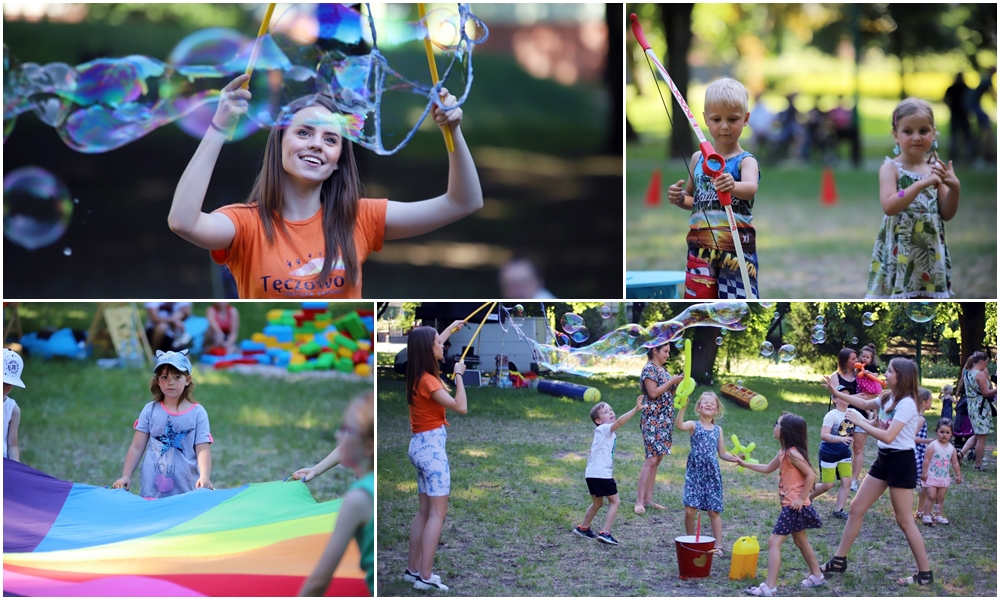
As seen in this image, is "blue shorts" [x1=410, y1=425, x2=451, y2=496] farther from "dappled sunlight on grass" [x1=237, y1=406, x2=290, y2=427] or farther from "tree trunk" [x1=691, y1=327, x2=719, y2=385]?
"dappled sunlight on grass" [x1=237, y1=406, x2=290, y2=427]

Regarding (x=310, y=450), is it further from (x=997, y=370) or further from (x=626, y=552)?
(x=997, y=370)

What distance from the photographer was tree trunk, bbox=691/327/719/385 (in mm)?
3568

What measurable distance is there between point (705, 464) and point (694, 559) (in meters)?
0.35

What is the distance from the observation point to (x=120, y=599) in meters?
3.27

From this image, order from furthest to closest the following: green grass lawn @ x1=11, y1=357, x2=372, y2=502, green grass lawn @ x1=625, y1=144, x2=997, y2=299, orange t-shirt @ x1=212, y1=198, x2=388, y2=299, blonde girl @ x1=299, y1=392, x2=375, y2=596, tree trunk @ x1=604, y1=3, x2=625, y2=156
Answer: tree trunk @ x1=604, y1=3, x2=625, y2=156
green grass lawn @ x1=625, y1=144, x2=997, y2=299
green grass lawn @ x1=11, y1=357, x2=372, y2=502
orange t-shirt @ x1=212, y1=198, x2=388, y2=299
blonde girl @ x1=299, y1=392, x2=375, y2=596

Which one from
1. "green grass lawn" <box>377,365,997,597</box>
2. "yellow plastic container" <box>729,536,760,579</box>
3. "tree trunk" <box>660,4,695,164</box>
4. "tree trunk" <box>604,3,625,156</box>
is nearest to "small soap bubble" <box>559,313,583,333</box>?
"green grass lawn" <box>377,365,997,597</box>

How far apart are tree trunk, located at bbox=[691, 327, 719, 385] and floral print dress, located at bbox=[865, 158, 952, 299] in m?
0.69

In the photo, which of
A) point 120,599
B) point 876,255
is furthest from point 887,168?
point 120,599

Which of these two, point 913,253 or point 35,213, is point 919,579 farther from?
point 35,213

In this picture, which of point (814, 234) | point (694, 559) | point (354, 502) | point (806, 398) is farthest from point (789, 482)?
point (814, 234)

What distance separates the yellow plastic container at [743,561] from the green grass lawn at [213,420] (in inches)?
78.3

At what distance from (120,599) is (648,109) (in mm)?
12363

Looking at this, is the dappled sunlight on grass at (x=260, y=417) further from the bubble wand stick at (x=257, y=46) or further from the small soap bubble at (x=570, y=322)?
the bubble wand stick at (x=257, y=46)

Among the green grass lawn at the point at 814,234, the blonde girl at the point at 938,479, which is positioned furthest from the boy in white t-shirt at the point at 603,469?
the green grass lawn at the point at 814,234
